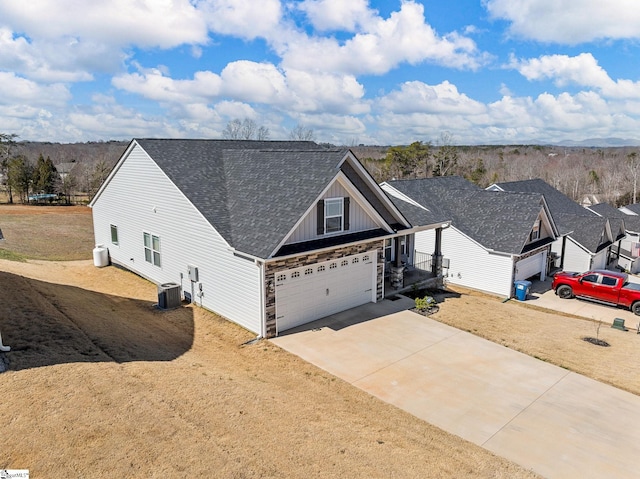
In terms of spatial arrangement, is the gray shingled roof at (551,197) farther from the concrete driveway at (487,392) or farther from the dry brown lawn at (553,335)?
the concrete driveway at (487,392)

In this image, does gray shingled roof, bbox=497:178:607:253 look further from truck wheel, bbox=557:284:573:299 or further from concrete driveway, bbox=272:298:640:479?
concrete driveway, bbox=272:298:640:479

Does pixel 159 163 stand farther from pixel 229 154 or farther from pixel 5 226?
pixel 5 226

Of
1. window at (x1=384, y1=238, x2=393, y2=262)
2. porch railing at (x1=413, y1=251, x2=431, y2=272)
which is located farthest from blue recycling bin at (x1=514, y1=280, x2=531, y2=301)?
window at (x1=384, y1=238, x2=393, y2=262)

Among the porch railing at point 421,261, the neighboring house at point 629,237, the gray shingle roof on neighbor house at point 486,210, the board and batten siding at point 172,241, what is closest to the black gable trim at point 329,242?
the board and batten siding at point 172,241

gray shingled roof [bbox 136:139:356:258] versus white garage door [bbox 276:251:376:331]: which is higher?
gray shingled roof [bbox 136:139:356:258]

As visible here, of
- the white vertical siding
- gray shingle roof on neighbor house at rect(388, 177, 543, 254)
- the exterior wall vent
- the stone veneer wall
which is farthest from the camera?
the white vertical siding


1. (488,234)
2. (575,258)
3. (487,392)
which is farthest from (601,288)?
(487,392)

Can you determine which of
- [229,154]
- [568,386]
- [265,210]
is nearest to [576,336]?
[568,386]
